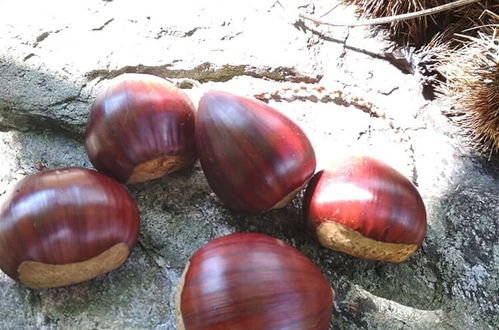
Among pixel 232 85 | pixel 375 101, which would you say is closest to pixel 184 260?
pixel 232 85

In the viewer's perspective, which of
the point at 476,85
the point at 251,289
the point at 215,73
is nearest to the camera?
the point at 251,289

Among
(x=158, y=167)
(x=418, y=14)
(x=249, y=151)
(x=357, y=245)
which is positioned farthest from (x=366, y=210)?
(x=418, y=14)

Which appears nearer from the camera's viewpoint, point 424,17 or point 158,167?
point 158,167

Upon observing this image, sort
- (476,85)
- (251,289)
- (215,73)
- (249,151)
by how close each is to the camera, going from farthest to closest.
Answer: (215,73) < (476,85) < (249,151) < (251,289)

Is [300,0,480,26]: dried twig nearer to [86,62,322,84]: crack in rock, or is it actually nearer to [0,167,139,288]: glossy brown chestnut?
[86,62,322,84]: crack in rock

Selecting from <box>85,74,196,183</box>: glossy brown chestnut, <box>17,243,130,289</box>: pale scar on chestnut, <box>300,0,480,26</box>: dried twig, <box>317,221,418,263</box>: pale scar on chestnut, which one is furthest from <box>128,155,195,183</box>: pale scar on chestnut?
<box>300,0,480,26</box>: dried twig

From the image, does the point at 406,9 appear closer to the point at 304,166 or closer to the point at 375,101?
the point at 375,101

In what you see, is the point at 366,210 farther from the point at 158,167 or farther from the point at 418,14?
the point at 418,14
